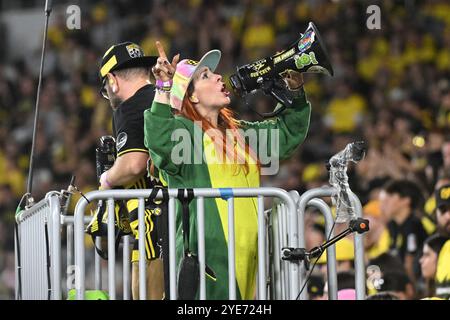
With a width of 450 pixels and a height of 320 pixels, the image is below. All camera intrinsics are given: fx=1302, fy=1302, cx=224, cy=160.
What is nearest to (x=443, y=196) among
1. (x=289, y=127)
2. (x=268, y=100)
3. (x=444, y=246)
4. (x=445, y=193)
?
(x=445, y=193)

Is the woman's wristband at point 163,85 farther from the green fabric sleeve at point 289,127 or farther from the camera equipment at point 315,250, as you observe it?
the camera equipment at point 315,250

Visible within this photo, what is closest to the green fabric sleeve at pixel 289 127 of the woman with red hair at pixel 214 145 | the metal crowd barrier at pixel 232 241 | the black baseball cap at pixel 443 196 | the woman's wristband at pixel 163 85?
the woman with red hair at pixel 214 145

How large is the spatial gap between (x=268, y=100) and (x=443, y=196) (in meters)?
5.92

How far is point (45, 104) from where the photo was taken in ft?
50.1

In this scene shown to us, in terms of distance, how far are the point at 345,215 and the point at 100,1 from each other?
1070 centimetres

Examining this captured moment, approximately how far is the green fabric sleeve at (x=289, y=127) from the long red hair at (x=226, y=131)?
0.09 metres

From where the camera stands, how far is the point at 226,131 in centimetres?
614

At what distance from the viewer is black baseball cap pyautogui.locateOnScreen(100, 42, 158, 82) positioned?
261 inches

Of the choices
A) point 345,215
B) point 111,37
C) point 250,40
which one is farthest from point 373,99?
point 345,215

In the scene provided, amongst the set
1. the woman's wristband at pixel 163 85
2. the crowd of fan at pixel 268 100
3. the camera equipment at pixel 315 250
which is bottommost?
the camera equipment at pixel 315 250

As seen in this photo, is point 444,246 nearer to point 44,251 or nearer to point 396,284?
point 396,284

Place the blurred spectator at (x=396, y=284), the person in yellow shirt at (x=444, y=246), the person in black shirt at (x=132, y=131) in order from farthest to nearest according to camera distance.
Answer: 1. the blurred spectator at (x=396, y=284)
2. the person in yellow shirt at (x=444, y=246)
3. the person in black shirt at (x=132, y=131)

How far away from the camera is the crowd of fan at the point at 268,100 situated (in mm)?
12445
